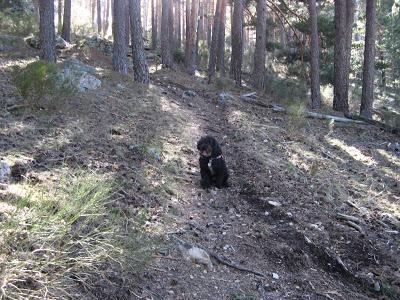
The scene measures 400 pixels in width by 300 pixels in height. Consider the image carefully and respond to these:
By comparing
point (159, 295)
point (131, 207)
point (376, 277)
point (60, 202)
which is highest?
point (60, 202)

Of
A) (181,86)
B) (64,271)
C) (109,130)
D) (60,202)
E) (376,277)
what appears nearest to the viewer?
(64,271)

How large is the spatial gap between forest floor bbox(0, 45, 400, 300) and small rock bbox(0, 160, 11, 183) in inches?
6.2

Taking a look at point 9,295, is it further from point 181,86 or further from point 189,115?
point 181,86

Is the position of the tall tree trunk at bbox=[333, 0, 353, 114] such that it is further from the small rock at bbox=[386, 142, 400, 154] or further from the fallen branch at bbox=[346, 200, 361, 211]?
the fallen branch at bbox=[346, 200, 361, 211]

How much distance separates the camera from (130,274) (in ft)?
11.4

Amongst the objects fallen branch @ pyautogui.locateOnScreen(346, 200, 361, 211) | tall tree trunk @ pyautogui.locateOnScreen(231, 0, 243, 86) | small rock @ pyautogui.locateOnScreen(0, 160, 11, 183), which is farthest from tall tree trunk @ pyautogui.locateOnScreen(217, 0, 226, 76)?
small rock @ pyautogui.locateOnScreen(0, 160, 11, 183)

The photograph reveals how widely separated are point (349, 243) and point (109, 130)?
4302 mm

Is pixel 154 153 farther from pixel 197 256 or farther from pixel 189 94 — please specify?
pixel 189 94

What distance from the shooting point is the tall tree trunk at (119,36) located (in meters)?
12.7

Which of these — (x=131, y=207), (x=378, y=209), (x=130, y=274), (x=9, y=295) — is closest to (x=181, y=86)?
(x=378, y=209)

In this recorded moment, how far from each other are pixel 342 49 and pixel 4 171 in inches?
492

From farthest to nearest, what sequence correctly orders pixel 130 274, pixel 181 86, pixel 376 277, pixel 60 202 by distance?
pixel 181 86
pixel 376 277
pixel 130 274
pixel 60 202

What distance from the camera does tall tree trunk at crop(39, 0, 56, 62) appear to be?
10.1 meters

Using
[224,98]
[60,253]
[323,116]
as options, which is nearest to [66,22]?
[224,98]
